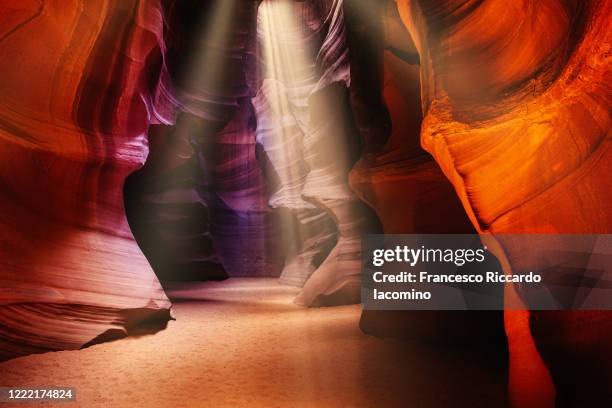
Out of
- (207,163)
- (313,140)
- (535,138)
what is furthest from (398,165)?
(207,163)

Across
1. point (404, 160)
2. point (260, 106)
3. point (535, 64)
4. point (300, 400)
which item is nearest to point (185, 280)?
point (260, 106)

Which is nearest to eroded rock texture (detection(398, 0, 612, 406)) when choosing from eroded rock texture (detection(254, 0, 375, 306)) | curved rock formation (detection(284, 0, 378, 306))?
curved rock formation (detection(284, 0, 378, 306))

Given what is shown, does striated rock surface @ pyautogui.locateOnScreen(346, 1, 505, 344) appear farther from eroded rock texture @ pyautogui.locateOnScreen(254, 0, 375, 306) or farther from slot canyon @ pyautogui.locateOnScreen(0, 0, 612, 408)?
eroded rock texture @ pyautogui.locateOnScreen(254, 0, 375, 306)

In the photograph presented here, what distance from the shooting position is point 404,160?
7.05 m

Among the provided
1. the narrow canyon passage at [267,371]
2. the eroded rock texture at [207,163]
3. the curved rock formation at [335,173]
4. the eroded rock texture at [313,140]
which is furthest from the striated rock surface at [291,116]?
the narrow canyon passage at [267,371]

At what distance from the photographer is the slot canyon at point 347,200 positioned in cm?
311

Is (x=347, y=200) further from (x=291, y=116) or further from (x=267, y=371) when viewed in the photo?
(x=291, y=116)

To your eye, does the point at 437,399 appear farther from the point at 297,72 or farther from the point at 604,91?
the point at 297,72

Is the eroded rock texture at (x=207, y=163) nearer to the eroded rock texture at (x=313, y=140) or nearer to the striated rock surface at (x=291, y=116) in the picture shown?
the striated rock surface at (x=291, y=116)

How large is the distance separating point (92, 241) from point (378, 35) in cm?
631

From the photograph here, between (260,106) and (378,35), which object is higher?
(378,35)

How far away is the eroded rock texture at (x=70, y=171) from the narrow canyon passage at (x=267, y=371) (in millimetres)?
541

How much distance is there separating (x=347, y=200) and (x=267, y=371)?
692 centimetres

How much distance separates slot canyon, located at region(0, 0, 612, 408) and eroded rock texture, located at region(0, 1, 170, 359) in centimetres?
3
